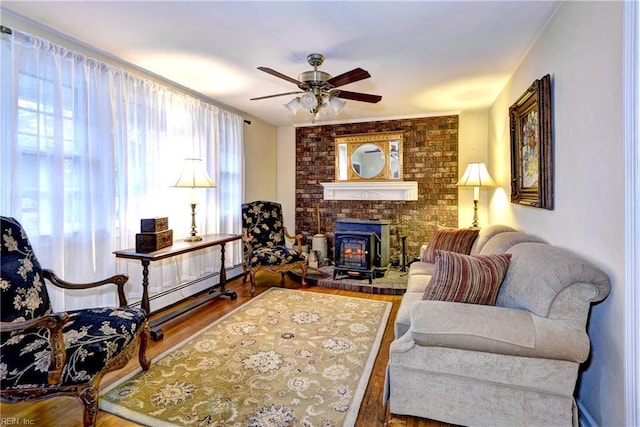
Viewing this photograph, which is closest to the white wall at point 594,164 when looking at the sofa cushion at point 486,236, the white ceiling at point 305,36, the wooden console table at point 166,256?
the white ceiling at point 305,36

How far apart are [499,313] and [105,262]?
307 cm

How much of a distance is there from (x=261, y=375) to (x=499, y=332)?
1.51 meters

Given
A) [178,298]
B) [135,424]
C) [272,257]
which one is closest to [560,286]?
[135,424]

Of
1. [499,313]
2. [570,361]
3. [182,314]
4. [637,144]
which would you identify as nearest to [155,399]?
[182,314]

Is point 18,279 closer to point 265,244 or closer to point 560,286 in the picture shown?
point 265,244

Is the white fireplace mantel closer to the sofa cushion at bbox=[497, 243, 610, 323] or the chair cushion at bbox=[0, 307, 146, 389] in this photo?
the sofa cushion at bbox=[497, 243, 610, 323]

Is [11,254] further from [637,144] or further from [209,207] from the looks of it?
[637,144]

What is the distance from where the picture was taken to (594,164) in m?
1.65

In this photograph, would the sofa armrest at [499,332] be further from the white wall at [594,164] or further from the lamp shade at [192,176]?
the lamp shade at [192,176]

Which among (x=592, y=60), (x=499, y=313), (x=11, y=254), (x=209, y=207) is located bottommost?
(x=499, y=313)

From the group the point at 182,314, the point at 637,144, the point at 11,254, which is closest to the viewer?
the point at 637,144

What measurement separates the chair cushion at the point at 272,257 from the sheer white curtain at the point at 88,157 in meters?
0.70

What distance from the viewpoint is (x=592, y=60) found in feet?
5.41

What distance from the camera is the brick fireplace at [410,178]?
474 cm
